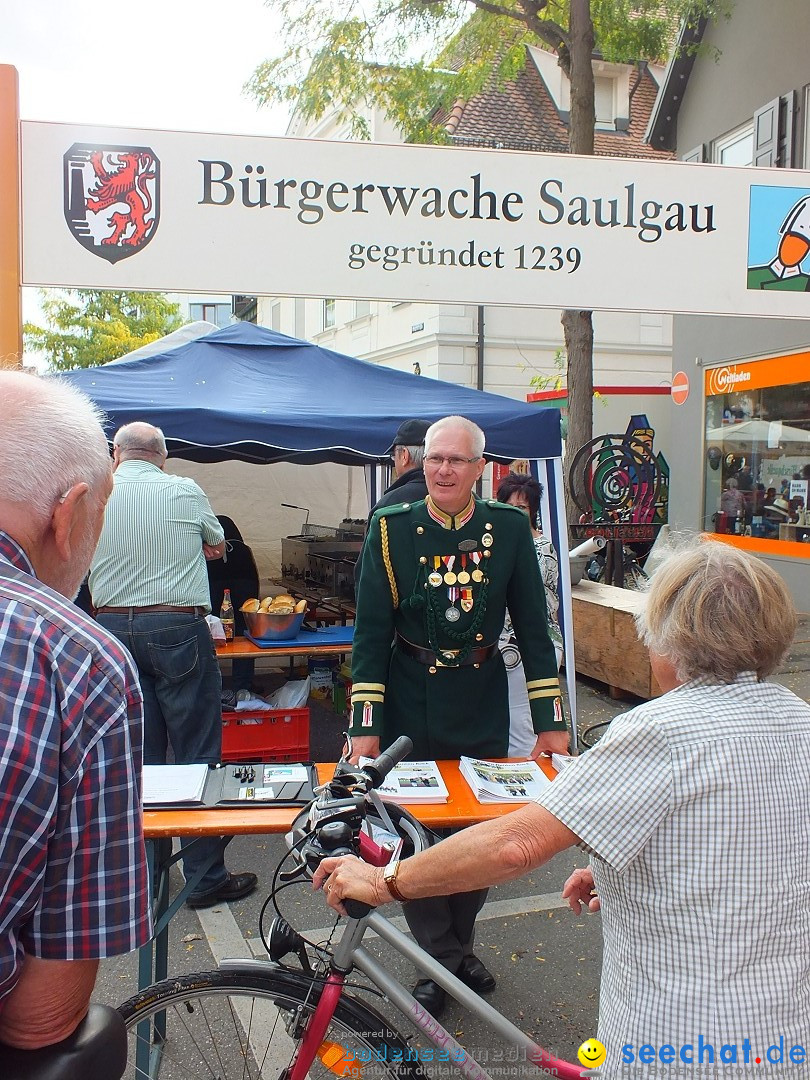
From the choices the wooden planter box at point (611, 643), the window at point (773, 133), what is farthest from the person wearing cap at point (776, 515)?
the window at point (773, 133)

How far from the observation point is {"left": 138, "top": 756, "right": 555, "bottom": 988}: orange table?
231cm

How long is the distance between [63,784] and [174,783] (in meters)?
1.59

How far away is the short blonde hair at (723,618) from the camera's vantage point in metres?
1.50

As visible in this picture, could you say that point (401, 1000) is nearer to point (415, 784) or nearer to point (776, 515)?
point (415, 784)

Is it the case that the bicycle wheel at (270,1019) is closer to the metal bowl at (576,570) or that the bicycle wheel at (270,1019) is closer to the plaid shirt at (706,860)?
the plaid shirt at (706,860)

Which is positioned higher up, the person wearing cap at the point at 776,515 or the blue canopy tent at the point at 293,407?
the blue canopy tent at the point at 293,407

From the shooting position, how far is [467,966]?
10.2 feet

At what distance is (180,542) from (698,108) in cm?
1215

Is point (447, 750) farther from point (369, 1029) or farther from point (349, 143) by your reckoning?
point (349, 143)

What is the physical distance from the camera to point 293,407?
5.93 metres

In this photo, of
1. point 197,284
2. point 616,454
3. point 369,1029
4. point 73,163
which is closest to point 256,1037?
point 369,1029

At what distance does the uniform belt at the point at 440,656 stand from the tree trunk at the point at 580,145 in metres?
7.05
